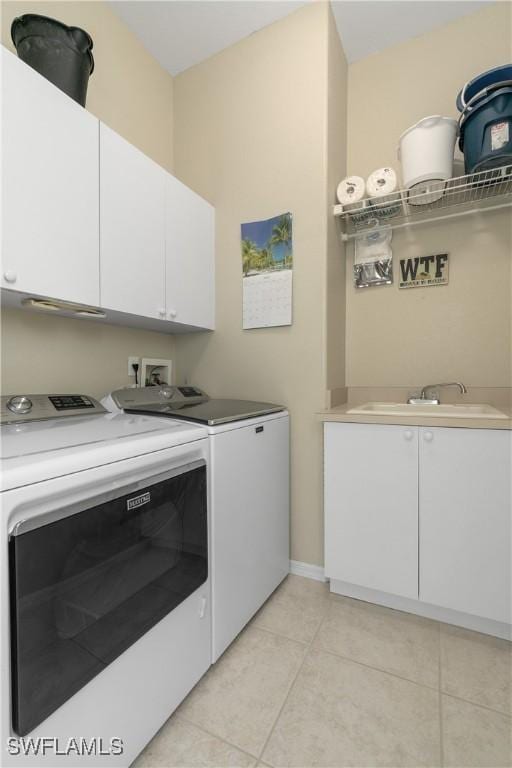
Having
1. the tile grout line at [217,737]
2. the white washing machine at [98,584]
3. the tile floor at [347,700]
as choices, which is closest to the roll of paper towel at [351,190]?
the white washing machine at [98,584]

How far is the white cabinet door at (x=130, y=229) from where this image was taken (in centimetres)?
134

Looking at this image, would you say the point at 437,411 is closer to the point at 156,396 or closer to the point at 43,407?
the point at 156,396

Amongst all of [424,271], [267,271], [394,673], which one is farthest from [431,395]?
[394,673]

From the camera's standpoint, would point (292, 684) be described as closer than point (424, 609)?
Yes

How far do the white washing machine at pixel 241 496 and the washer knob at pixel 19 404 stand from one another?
36 cm

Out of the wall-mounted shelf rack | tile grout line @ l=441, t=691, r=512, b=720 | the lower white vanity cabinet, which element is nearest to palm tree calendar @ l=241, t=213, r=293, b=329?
the wall-mounted shelf rack

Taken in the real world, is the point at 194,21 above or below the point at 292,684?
above

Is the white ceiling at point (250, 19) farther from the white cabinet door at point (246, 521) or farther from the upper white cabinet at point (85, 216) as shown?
the white cabinet door at point (246, 521)

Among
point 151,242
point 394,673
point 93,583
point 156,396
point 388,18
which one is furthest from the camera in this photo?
point 388,18

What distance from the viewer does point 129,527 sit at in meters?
0.89

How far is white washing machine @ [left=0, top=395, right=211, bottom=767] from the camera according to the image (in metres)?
0.65

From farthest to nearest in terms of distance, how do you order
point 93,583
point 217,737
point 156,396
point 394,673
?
point 156,396 < point 394,673 < point 217,737 < point 93,583

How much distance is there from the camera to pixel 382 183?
1.74 metres

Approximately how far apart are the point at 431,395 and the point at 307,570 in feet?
3.72
